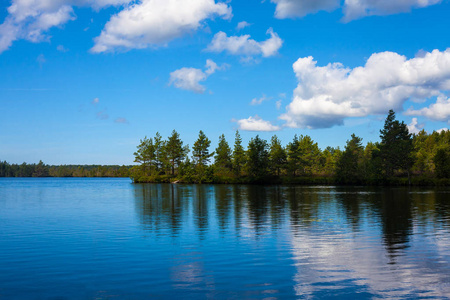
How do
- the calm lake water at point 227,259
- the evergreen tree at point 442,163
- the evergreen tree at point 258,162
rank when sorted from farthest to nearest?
1. the evergreen tree at point 258,162
2. the evergreen tree at point 442,163
3. the calm lake water at point 227,259

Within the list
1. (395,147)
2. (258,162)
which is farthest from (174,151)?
(395,147)

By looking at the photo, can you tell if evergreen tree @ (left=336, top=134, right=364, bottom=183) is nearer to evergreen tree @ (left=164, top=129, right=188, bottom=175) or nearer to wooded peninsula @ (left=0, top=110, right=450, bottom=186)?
wooded peninsula @ (left=0, top=110, right=450, bottom=186)

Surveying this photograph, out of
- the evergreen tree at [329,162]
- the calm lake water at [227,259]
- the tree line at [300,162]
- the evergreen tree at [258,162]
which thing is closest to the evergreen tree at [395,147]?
the tree line at [300,162]

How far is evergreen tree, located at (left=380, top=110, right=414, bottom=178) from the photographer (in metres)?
99.3

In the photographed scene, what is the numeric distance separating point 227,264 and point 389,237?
12.4 m

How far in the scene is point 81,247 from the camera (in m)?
20.7

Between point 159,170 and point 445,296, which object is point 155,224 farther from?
point 159,170

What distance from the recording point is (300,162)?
132m

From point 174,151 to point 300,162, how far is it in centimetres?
5230

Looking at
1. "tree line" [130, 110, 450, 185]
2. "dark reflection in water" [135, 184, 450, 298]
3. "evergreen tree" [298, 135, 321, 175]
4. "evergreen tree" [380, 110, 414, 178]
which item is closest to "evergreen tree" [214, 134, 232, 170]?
"tree line" [130, 110, 450, 185]

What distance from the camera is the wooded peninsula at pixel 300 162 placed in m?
102

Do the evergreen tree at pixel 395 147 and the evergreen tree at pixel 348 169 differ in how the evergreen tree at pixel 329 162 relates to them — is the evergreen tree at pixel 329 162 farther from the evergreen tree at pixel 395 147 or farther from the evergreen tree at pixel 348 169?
the evergreen tree at pixel 395 147

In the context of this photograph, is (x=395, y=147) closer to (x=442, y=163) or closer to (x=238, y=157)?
(x=442, y=163)

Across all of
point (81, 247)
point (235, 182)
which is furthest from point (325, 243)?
point (235, 182)
